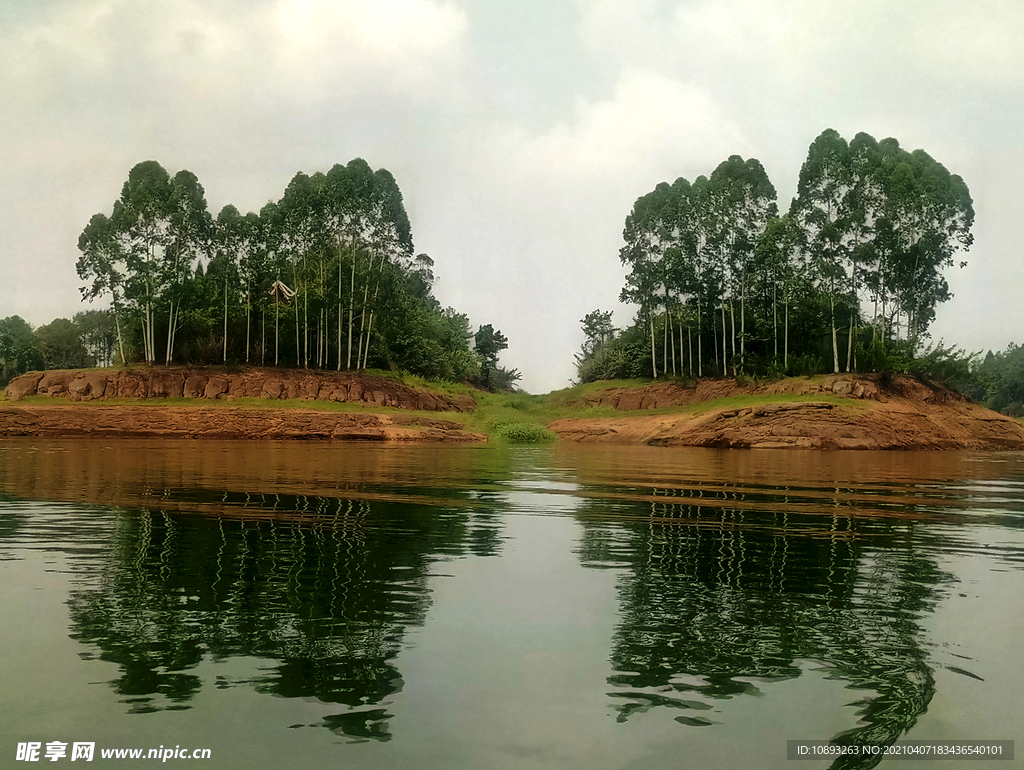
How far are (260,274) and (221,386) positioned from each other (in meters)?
12.3

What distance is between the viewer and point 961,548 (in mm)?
9578

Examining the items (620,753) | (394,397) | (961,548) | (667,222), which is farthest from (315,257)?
(620,753)

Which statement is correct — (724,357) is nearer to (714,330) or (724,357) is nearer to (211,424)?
(714,330)

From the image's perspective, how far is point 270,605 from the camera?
6062 mm

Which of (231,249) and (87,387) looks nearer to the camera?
(87,387)

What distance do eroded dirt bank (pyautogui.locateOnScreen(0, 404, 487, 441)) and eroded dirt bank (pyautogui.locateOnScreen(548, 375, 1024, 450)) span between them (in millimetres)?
11701

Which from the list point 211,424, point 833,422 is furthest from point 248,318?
point 833,422

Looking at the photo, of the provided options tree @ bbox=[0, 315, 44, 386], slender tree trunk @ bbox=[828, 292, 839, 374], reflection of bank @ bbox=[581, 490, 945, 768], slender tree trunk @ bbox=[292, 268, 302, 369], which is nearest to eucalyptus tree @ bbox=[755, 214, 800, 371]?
slender tree trunk @ bbox=[828, 292, 839, 374]

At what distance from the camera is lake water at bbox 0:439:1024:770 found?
3.78 meters

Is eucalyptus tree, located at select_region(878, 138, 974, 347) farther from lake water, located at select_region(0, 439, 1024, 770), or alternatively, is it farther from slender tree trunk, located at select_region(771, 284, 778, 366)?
lake water, located at select_region(0, 439, 1024, 770)

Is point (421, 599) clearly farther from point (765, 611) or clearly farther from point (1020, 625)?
point (1020, 625)

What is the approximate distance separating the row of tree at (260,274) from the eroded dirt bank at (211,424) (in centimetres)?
1214

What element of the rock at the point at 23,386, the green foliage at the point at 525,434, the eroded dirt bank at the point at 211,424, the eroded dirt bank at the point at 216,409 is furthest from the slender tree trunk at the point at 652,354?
the rock at the point at 23,386

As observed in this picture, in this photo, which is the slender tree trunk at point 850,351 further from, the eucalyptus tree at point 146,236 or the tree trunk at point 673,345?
the eucalyptus tree at point 146,236
